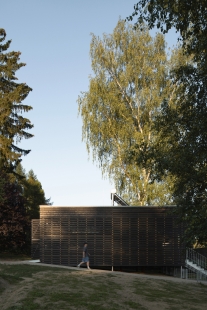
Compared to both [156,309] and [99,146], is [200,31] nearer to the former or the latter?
[156,309]

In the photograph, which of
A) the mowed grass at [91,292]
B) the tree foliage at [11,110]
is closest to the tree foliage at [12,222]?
the tree foliage at [11,110]

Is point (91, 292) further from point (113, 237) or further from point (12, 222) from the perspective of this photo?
point (12, 222)

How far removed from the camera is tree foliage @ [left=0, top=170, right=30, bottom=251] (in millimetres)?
33750

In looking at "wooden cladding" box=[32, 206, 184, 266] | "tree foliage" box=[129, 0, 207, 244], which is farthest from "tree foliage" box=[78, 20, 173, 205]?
"tree foliage" box=[129, 0, 207, 244]

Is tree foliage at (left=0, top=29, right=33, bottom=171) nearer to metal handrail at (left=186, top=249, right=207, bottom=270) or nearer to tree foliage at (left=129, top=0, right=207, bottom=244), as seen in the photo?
metal handrail at (left=186, top=249, right=207, bottom=270)

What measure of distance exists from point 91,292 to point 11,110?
23268 millimetres

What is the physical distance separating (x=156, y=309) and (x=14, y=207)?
71.8ft

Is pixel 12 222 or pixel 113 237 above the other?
pixel 12 222

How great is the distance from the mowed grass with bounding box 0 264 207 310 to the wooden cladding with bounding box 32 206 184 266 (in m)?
7.45

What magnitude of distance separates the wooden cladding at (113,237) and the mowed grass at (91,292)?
7.45 meters

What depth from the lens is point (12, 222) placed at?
3403 centimetres

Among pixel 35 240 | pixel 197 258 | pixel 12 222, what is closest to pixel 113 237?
pixel 197 258

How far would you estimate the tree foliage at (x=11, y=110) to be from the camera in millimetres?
36531

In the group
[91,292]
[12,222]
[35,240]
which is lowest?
[91,292]
